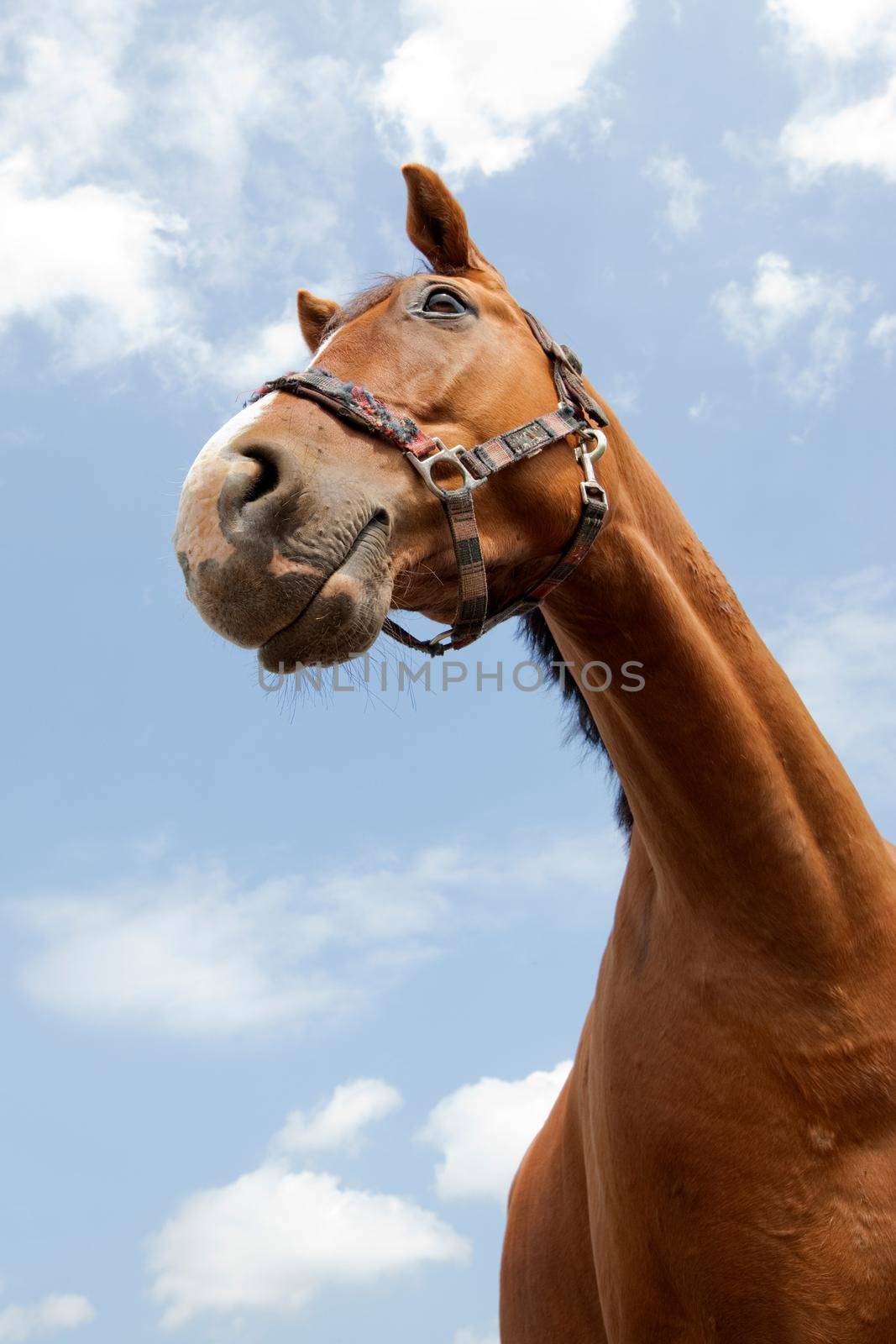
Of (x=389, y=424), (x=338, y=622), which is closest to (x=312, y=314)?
(x=389, y=424)

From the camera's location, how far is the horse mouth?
2615 millimetres

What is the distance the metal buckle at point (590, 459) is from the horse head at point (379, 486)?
0.07ft

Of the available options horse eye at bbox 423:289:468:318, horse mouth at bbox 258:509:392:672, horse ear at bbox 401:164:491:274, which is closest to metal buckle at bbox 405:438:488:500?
horse mouth at bbox 258:509:392:672

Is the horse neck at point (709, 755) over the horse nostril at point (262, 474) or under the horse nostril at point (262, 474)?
under

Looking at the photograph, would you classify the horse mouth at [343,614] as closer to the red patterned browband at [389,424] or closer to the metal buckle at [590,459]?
the red patterned browband at [389,424]

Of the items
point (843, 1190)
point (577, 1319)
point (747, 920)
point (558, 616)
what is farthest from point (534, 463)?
point (577, 1319)

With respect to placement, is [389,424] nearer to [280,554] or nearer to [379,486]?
[379,486]

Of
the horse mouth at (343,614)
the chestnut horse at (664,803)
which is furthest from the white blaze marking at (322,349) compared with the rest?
the horse mouth at (343,614)

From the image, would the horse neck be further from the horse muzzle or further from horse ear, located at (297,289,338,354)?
horse ear, located at (297,289,338,354)

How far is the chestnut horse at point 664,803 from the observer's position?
2.66 meters

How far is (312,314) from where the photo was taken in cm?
411

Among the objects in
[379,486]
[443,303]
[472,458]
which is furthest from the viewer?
[443,303]

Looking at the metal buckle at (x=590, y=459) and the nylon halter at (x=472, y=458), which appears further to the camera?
the metal buckle at (x=590, y=459)

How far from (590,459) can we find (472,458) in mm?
401
